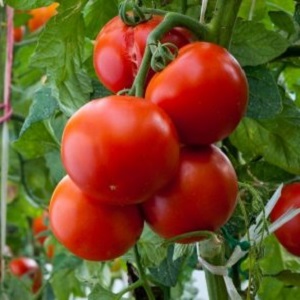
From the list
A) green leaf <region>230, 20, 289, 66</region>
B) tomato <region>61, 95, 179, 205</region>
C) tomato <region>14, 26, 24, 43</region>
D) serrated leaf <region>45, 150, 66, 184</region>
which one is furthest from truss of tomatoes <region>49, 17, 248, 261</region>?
tomato <region>14, 26, 24, 43</region>

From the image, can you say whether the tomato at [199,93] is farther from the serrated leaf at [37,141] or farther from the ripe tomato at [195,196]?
the serrated leaf at [37,141]

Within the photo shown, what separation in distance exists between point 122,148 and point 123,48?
0.12 metres

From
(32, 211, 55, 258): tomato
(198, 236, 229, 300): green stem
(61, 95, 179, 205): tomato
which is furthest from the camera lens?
(32, 211, 55, 258): tomato

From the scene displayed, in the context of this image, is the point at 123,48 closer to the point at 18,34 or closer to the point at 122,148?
the point at 122,148

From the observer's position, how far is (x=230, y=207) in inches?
20.8

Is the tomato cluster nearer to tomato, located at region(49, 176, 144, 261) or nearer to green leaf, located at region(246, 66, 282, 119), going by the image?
green leaf, located at region(246, 66, 282, 119)

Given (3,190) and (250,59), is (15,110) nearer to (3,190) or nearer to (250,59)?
(3,190)

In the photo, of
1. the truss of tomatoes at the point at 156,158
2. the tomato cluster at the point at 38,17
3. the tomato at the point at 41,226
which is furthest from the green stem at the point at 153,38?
the tomato at the point at 41,226

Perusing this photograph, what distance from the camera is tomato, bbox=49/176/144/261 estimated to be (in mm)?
517

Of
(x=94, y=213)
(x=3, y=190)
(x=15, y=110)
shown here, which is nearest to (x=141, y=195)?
(x=94, y=213)

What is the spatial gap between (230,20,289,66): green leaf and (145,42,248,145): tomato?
0.50 feet

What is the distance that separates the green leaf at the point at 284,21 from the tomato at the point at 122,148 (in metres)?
0.32

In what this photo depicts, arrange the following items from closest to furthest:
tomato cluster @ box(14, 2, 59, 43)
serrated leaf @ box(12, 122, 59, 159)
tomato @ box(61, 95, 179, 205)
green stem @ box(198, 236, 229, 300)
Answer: tomato @ box(61, 95, 179, 205), green stem @ box(198, 236, 229, 300), serrated leaf @ box(12, 122, 59, 159), tomato cluster @ box(14, 2, 59, 43)

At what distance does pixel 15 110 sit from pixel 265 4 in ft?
1.94
